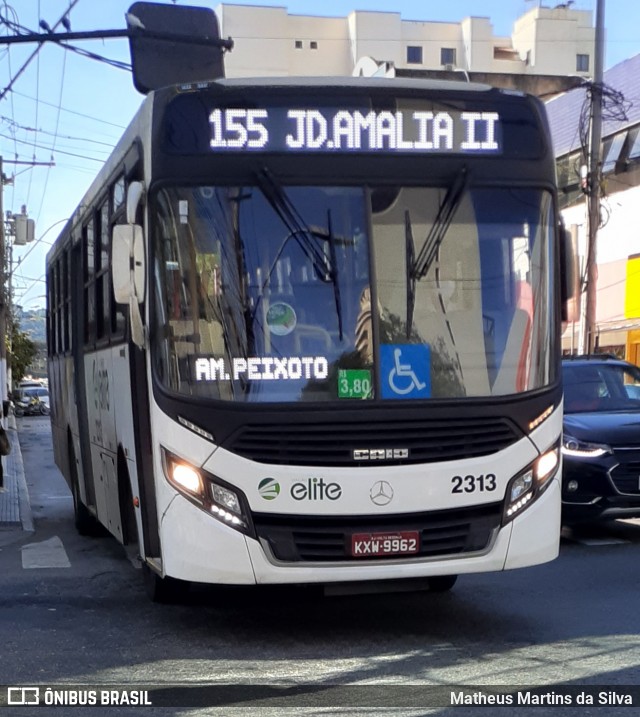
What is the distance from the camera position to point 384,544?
6.77m

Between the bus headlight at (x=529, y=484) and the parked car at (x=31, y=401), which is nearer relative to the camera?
the bus headlight at (x=529, y=484)

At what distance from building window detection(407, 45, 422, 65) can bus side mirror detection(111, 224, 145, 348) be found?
7033 centimetres

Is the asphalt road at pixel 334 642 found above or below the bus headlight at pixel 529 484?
below

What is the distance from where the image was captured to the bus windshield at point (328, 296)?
6797 mm

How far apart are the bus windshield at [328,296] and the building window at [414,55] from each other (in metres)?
70.1

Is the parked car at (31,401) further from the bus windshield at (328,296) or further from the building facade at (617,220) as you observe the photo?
the bus windshield at (328,296)

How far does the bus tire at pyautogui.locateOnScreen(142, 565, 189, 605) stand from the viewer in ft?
26.1

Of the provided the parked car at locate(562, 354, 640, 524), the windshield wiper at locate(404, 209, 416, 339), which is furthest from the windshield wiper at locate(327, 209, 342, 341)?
the parked car at locate(562, 354, 640, 524)

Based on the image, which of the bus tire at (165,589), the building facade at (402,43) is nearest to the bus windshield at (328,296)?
the bus tire at (165,589)

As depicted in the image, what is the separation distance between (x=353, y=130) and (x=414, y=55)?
70872 millimetres

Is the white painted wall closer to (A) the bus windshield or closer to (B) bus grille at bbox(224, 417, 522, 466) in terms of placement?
(A) the bus windshield

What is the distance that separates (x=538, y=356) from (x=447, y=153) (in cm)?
137

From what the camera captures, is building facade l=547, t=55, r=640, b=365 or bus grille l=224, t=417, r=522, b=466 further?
building facade l=547, t=55, r=640, b=365

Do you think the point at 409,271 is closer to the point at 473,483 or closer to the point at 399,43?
the point at 473,483
